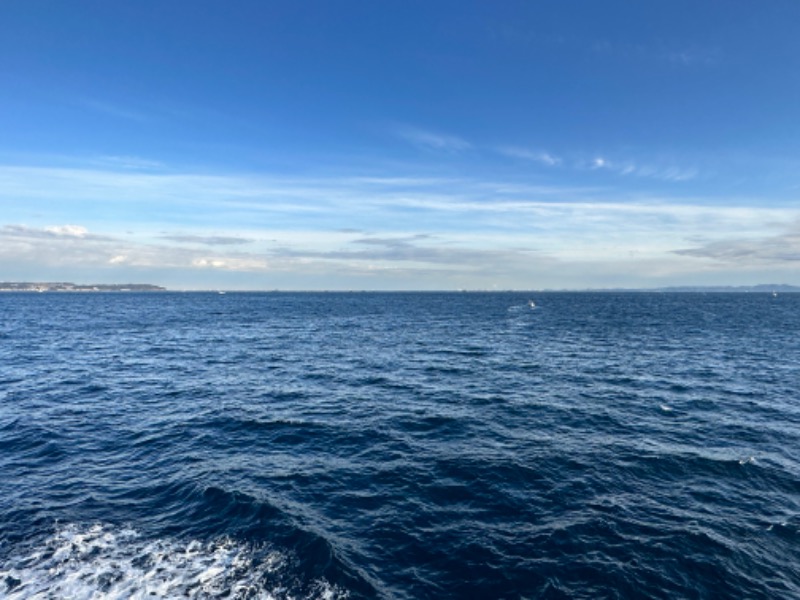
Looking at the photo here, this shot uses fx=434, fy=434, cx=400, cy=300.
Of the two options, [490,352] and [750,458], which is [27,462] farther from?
[490,352]

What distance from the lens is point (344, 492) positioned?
23.4m

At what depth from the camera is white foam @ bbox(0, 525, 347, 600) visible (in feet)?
52.1

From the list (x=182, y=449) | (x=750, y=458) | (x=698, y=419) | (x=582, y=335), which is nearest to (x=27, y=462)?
(x=182, y=449)

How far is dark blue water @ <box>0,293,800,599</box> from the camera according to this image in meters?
16.9

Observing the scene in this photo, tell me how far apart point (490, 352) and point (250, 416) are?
135 ft

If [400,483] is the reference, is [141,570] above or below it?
below

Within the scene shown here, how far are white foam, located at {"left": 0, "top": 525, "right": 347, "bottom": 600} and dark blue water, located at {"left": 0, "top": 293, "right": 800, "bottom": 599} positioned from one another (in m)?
0.08

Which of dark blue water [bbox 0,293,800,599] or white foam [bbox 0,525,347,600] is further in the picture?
dark blue water [bbox 0,293,800,599]

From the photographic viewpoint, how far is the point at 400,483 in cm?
2433

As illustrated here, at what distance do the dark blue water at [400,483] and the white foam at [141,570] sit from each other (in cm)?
8

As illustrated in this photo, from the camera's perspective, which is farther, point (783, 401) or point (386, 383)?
point (386, 383)

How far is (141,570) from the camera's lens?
1695 cm

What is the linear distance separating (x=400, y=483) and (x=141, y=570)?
12534mm

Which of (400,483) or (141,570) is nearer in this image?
(141,570)
